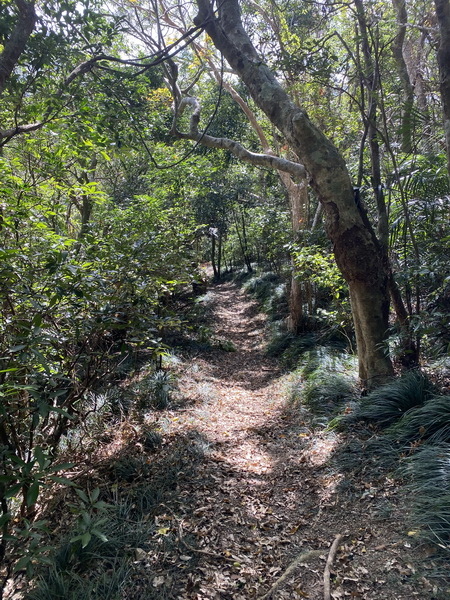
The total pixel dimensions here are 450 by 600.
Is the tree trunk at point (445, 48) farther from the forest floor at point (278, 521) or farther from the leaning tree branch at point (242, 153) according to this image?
the forest floor at point (278, 521)

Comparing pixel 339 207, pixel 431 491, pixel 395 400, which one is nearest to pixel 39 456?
pixel 431 491

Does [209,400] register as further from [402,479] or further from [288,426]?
[402,479]

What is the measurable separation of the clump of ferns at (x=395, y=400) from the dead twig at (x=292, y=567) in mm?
1599

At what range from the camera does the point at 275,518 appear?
3.03 meters

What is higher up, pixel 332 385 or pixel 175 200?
pixel 175 200

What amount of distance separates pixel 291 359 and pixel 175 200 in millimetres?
5844

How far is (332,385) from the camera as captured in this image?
16.2 feet

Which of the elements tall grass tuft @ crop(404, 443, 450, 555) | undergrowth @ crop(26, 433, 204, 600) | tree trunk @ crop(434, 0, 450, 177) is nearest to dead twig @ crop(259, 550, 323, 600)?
undergrowth @ crop(26, 433, 204, 600)

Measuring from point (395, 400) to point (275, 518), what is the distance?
1730 millimetres

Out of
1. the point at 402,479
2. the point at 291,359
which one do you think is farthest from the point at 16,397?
the point at 291,359

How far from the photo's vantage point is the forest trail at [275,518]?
226cm

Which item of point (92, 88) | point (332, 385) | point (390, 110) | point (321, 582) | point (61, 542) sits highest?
point (390, 110)

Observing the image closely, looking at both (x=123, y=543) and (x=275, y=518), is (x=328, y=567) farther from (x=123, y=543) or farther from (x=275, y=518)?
(x=123, y=543)

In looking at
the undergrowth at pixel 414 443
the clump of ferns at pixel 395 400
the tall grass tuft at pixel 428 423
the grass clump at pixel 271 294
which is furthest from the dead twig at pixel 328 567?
the grass clump at pixel 271 294
